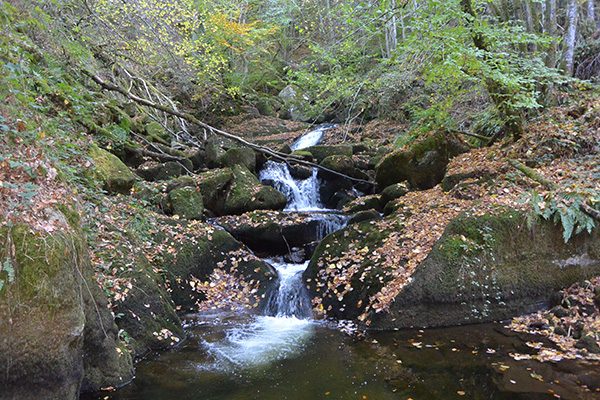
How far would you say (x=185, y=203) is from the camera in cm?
1002

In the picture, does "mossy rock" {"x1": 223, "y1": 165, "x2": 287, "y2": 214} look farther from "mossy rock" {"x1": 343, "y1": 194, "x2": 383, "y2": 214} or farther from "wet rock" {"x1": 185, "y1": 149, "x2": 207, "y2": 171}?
"wet rock" {"x1": 185, "y1": 149, "x2": 207, "y2": 171}

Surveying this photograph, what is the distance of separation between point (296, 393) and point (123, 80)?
1107 centimetres

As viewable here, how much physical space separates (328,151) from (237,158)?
360 cm

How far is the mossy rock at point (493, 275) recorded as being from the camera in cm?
614

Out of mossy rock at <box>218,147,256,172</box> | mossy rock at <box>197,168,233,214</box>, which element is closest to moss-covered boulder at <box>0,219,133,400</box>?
mossy rock at <box>197,168,233,214</box>

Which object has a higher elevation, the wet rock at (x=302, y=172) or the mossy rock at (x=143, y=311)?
the wet rock at (x=302, y=172)

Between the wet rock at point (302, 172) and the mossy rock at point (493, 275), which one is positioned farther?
the wet rock at point (302, 172)

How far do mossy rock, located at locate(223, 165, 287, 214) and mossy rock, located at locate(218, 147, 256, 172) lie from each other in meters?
1.68

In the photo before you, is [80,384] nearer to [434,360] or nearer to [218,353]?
[218,353]

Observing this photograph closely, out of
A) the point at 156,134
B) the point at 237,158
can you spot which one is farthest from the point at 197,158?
the point at 156,134

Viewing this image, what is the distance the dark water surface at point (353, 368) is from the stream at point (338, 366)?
0.01m

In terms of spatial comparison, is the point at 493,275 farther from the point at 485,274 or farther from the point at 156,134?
the point at 156,134

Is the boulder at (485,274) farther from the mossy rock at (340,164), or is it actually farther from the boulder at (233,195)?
the mossy rock at (340,164)

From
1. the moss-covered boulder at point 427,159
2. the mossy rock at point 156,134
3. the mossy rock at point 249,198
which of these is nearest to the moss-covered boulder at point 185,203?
the mossy rock at point 249,198
